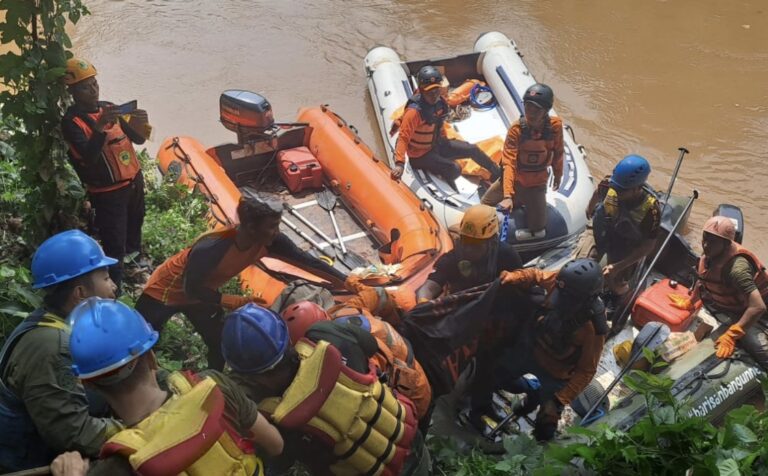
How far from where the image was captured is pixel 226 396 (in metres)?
1.97

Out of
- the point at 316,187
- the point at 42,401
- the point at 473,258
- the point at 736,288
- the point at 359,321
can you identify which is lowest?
the point at 316,187

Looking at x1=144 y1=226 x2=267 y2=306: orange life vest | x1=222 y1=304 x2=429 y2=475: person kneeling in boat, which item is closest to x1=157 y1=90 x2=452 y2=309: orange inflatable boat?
x1=144 y1=226 x2=267 y2=306: orange life vest

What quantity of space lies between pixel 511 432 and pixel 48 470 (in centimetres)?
262

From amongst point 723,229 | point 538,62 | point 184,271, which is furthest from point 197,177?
point 538,62

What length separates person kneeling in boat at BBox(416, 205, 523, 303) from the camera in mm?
3686

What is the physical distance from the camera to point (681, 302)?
4637 millimetres

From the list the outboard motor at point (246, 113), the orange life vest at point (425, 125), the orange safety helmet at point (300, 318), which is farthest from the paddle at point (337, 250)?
the orange safety helmet at point (300, 318)

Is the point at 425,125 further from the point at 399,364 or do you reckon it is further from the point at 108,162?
the point at 399,364

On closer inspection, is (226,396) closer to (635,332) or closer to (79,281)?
(79,281)

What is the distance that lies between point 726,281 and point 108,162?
4015mm

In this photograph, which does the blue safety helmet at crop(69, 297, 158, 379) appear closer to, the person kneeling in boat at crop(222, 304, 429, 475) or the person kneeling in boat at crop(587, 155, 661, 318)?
the person kneeling in boat at crop(222, 304, 429, 475)

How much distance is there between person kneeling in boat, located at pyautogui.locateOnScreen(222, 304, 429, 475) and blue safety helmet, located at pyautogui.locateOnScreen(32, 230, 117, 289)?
A: 0.68 metres

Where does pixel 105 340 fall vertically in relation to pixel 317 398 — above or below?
above

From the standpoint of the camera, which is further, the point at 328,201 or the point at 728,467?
the point at 328,201
